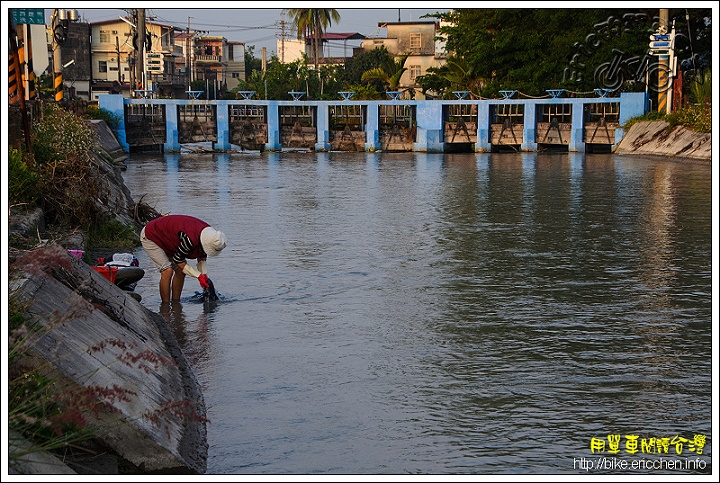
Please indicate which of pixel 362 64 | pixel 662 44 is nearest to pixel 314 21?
pixel 362 64

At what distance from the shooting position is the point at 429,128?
49656 mm

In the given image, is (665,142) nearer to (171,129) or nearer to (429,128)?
(429,128)

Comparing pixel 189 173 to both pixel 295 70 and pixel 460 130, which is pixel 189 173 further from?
pixel 295 70

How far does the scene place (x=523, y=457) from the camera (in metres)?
6.17

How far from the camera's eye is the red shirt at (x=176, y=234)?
10008 mm

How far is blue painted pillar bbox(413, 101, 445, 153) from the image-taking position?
1930 inches

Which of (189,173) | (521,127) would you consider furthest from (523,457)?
(521,127)

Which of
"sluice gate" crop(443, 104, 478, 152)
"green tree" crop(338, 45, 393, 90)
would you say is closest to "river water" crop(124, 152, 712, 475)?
"sluice gate" crop(443, 104, 478, 152)

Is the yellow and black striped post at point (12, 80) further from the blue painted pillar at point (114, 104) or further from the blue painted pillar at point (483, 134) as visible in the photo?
the blue painted pillar at point (483, 134)

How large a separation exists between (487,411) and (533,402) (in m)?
0.41

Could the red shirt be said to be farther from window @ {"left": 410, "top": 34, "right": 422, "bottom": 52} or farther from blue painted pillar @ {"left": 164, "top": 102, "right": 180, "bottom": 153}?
window @ {"left": 410, "top": 34, "right": 422, "bottom": 52}

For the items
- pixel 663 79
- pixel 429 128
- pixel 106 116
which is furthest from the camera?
pixel 429 128

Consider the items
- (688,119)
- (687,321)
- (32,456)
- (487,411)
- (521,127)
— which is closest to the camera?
(32,456)

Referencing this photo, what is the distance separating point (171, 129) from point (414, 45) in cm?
3243
